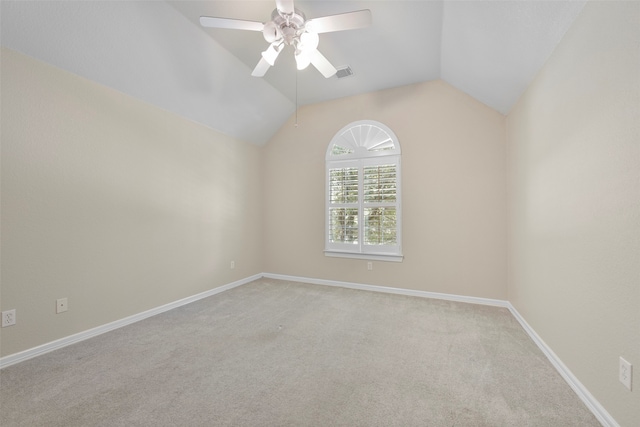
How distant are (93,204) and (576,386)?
13.0 feet

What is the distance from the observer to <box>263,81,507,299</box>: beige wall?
10.2ft

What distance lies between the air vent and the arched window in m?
0.75

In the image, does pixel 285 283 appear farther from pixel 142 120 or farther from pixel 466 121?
pixel 466 121

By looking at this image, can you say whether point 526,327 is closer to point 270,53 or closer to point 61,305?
point 270,53

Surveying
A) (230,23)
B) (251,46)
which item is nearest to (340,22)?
(230,23)

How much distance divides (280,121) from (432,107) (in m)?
2.36

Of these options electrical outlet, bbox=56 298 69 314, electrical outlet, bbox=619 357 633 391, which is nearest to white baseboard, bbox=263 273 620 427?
electrical outlet, bbox=619 357 633 391

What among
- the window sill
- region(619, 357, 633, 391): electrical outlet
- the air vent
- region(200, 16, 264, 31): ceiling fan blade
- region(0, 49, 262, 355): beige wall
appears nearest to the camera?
region(619, 357, 633, 391): electrical outlet

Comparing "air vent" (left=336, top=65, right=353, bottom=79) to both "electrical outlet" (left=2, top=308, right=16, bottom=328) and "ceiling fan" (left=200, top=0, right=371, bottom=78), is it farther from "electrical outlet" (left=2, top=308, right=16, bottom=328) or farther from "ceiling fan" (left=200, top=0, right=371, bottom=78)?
"electrical outlet" (left=2, top=308, right=16, bottom=328)

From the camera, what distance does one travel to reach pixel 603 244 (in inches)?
53.5

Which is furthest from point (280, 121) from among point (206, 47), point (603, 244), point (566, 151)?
point (603, 244)

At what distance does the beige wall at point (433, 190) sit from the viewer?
3.11 meters

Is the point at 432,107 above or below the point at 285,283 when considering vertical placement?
above

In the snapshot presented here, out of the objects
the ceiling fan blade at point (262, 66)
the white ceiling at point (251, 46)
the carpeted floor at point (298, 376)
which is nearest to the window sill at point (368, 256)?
the carpeted floor at point (298, 376)
